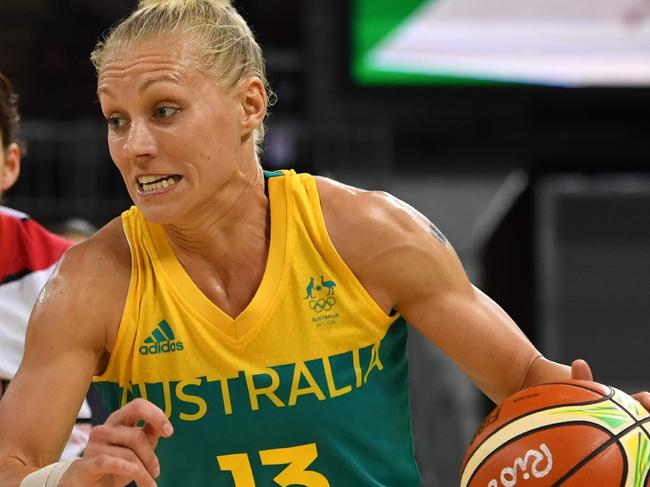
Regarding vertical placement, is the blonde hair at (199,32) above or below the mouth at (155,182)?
above

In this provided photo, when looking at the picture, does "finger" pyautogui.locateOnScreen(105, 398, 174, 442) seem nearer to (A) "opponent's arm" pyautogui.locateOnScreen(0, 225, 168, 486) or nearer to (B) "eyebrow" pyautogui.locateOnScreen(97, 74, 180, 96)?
(A) "opponent's arm" pyautogui.locateOnScreen(0, 225, 168, 486)

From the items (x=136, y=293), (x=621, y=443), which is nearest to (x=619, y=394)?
(x=621, y=443)

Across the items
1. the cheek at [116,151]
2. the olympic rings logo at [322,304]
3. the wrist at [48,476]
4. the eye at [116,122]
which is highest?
the eye at [116,122]

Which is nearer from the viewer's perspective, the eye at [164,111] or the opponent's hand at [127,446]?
the opponent's hand at [127,446]

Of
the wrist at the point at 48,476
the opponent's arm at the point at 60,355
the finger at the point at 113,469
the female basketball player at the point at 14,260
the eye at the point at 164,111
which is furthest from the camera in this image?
the female basketball player at the point at 14,260

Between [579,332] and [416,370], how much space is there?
1.40 metres

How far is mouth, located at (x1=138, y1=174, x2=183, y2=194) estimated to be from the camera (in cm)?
236

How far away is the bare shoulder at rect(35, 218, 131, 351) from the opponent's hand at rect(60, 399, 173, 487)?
41 cm

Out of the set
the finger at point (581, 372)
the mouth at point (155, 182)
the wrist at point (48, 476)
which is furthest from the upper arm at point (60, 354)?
the finger at point (581, 372)

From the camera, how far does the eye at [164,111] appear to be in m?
2.37

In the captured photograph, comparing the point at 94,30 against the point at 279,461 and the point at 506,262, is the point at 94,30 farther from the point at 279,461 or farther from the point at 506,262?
the point at 279,461

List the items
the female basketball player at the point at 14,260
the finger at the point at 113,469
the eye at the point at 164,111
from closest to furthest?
1. the finger at the point at 113,469
2. the eye at the point at 164,111
3. the female basketball player at the point at 14,260

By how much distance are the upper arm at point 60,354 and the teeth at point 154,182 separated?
0.21 m

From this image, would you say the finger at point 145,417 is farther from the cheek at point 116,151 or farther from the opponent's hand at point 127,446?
the cheek at point 116,151
